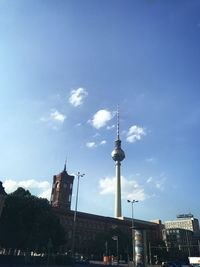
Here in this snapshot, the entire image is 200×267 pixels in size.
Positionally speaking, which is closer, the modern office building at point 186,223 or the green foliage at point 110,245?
the green foliage at point 110,245

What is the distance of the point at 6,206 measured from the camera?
5222 cm

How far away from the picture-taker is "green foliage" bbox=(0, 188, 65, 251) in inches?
2008

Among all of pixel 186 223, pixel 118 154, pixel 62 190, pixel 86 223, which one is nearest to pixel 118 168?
pixel 118 154

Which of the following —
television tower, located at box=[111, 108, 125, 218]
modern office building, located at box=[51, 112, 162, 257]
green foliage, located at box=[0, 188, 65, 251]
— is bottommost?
green foliage, located at box=[0, 188, 65, 251]

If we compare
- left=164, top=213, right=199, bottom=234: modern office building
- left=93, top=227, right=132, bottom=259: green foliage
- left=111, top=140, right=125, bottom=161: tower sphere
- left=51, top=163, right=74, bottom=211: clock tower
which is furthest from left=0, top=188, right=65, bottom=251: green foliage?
left=164, top=213, right=199, bottom=234: modern office building

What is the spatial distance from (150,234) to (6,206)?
101 metres

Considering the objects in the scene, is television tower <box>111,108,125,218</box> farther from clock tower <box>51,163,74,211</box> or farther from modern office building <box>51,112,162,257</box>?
clock tower <box>51,163,74,211</box>

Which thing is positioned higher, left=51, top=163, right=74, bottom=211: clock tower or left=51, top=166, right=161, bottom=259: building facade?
left=51, top=163, right=74, bottom=211: clock tower

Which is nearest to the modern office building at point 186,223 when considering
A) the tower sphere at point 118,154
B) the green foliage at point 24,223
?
the tower sphere at point 118,154

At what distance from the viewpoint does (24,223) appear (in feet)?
172

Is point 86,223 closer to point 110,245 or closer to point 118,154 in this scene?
point 110,245

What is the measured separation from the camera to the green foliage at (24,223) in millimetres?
51000

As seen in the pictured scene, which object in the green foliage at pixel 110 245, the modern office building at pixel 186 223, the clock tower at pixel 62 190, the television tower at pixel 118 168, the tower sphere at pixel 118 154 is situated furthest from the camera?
the modern office building at pixel 186 223

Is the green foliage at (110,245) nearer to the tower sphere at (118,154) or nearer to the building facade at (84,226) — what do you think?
the building facade at (84,226)
